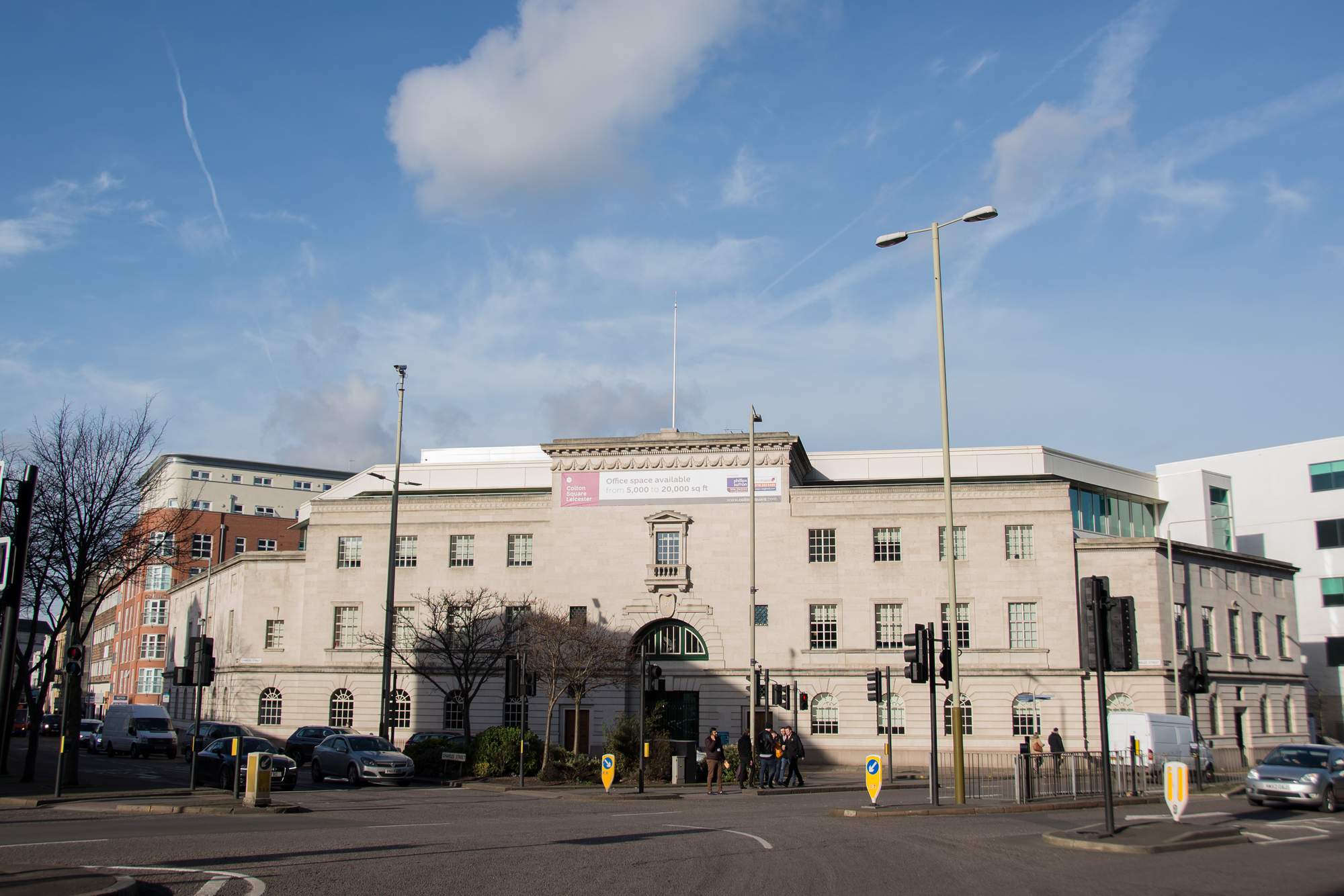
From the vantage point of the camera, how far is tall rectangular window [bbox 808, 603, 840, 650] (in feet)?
166

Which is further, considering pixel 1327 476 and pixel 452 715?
pixel 1327 476

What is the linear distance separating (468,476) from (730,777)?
30825 mm

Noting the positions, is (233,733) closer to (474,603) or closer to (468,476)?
(474,603)

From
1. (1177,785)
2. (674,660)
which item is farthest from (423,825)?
(674,660)

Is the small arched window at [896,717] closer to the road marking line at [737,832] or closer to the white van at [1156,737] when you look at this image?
the white van at [1156,737]

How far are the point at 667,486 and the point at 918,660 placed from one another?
29.0m

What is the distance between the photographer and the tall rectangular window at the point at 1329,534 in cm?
6794

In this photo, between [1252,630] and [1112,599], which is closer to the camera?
[1112,599]

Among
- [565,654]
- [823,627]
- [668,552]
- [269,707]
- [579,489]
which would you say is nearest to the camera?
[565,654]

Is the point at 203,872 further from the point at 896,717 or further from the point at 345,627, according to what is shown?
the point at 345,627

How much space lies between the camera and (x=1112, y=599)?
1853cm

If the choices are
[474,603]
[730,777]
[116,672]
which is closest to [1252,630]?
[730,777]

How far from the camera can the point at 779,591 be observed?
51344mm

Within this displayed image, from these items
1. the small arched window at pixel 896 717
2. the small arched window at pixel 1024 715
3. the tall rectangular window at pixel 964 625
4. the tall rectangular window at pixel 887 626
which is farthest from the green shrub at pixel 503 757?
the small arched window at pixel 1024 715
